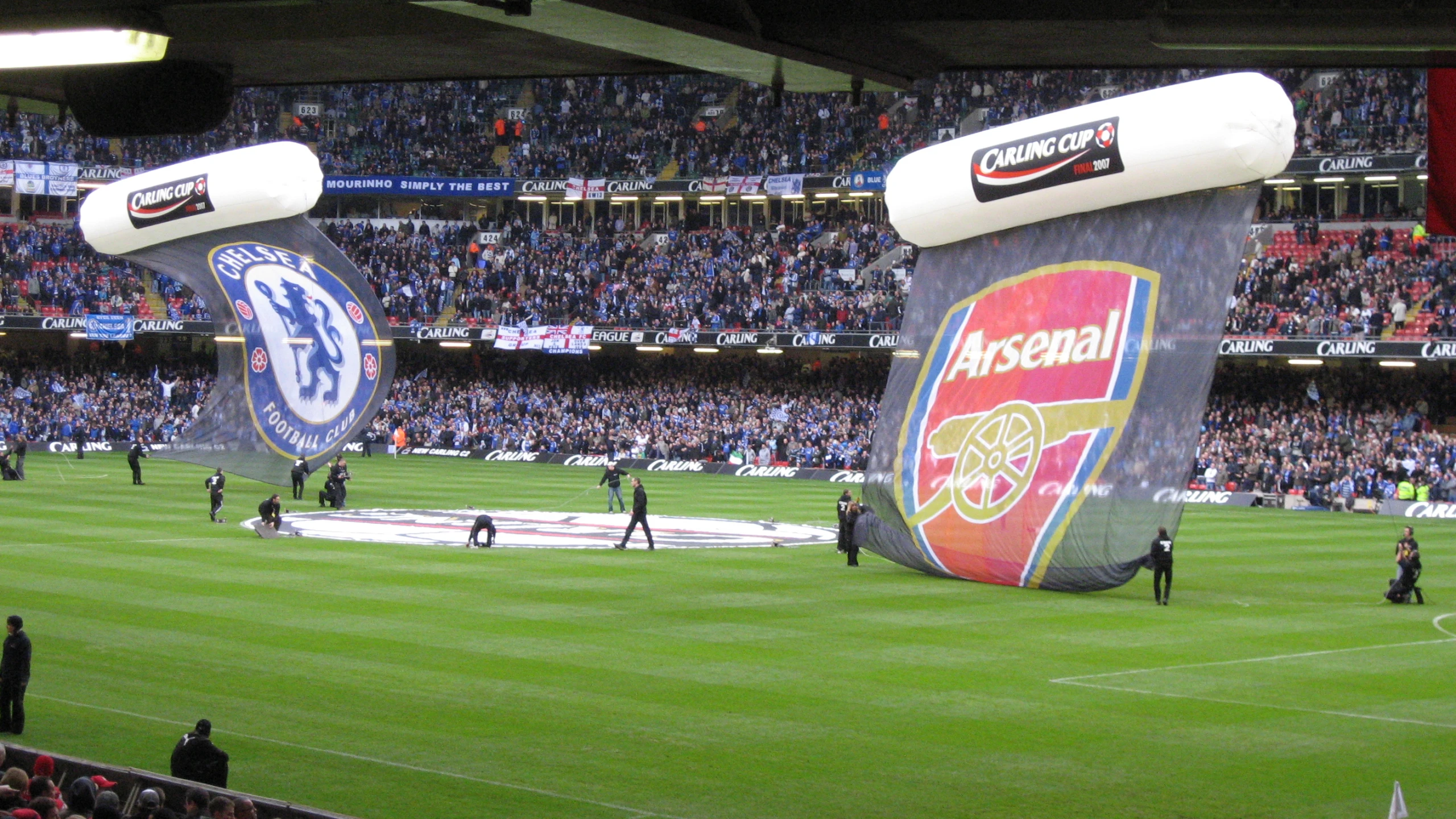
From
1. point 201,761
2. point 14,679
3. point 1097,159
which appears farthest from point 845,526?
point 201,761

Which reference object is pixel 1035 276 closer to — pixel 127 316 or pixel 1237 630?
pixel 1237 630

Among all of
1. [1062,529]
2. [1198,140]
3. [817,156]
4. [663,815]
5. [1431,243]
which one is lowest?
[663,815]

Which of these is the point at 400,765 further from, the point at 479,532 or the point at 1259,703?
the point at 479,532

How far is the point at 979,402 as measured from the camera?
2569cm

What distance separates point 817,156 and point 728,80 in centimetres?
752

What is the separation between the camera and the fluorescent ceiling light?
269 inches

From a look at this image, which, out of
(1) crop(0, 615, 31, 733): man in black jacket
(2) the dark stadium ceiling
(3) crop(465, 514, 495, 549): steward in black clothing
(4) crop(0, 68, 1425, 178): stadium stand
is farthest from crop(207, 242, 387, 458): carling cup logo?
(2) the dark stadium ceiling

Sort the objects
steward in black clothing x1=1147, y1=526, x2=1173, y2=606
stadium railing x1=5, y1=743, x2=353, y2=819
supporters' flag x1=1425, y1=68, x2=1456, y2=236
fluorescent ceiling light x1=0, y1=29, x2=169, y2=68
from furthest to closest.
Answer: steward in black clothing x1=1147, y1=526, x2=1173, y2=606
stadium railing x1=5, y1=743, x2=353, y2=819
supporters' flag x1=1425, y1=68, x2=1456, y2=236
fluorescent ceiling light x1=0, y1=29, x2=169, y2=68

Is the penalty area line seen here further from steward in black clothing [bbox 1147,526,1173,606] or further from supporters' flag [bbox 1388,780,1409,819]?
steward in black clothing [bbox 1147,526,1173,606]

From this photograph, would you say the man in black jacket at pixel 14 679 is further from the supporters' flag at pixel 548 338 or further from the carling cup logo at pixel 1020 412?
the supporters' flag at pixel 548 338

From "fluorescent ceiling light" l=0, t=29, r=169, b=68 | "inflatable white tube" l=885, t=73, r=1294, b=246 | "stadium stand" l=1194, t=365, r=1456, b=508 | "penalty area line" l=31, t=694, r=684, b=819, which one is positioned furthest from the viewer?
"stadium stand" l=1194, t=365, r=1456, b=508

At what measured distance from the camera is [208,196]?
1547 inches

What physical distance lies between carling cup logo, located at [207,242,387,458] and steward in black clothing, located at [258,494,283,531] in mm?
8598

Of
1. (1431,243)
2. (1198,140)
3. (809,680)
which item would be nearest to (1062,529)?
(1198,140)
